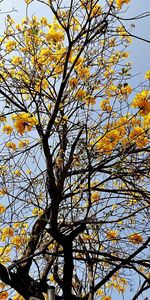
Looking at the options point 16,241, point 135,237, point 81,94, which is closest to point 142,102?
point 81,94

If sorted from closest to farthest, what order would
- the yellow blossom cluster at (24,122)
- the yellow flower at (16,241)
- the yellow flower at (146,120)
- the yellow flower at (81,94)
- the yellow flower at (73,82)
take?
the yellow blossom cluster at (24,122) → the yellow flower at (146,120) → the yellow flower at (81,94) → the yellow flower at (73,82) → the yellow flower at (16,241)

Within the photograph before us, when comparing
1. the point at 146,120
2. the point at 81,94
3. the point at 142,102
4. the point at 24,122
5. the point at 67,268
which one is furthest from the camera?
the point at 81,94

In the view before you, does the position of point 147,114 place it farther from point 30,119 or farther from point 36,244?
point 36,244

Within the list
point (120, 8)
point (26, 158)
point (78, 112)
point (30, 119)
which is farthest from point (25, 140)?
point (120, 8)

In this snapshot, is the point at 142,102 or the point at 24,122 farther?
the point at 142,102

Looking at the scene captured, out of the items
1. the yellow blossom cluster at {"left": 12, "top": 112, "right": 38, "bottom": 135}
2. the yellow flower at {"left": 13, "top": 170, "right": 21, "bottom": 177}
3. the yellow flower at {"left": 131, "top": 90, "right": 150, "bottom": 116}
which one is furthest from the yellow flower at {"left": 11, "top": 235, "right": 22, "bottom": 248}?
the yellow flower at {"left": 131, "top": 90, "right": 150, "bottom": 116}

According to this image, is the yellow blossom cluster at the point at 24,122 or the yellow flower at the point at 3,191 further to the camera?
the yellow flower at the point at 3,191

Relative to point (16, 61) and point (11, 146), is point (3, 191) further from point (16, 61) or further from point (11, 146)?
point (16, 61)

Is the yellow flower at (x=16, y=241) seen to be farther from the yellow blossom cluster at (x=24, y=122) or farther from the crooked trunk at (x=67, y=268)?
the yellow blossom cluster at (x=24, y=122)

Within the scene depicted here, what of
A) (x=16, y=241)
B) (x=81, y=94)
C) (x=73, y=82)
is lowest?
(x=16, y=241)

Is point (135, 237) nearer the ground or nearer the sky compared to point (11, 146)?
nearer the ground

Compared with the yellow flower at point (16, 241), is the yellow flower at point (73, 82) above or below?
above

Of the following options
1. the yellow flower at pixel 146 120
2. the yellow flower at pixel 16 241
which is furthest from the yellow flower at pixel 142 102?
the yellow flower at pixel 16 241

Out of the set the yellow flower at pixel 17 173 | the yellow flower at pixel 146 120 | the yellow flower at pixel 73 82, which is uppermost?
the yellow flower at pixel 73 82
